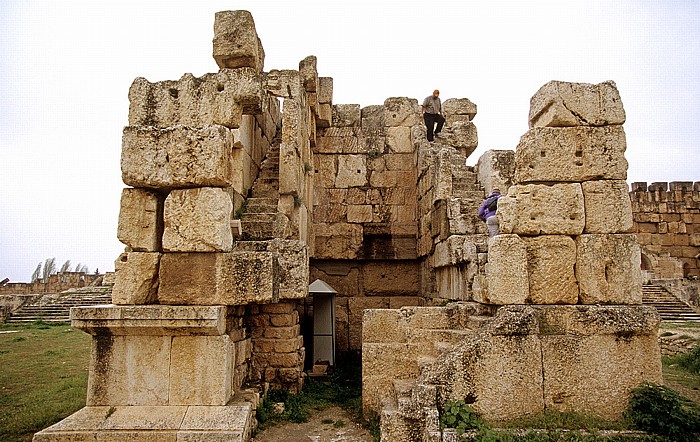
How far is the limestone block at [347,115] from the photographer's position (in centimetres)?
1177

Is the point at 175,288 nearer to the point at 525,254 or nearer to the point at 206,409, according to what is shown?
the point at 206,409

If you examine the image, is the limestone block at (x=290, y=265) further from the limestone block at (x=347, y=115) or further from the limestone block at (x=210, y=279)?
the limestone block at (x=347, y=115)

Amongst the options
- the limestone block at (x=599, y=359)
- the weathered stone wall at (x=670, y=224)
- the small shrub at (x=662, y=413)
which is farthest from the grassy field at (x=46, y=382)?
the weathered stone wall at (x=670, y=224)

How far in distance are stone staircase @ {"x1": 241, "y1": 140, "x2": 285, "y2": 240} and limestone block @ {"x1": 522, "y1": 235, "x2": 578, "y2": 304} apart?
3414 mm

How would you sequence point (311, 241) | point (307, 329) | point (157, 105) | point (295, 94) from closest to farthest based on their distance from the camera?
point (157, 105)
point (295, 94)
point (307, 329)
point (311, 241)

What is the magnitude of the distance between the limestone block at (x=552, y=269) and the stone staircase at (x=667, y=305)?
1166cm

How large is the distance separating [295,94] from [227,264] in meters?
4.22

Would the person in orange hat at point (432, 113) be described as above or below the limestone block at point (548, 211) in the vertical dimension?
above

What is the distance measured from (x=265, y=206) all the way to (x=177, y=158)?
219 centimetres

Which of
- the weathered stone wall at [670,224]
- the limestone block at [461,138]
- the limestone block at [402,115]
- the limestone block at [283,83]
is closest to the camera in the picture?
the limestone block at [283,83]

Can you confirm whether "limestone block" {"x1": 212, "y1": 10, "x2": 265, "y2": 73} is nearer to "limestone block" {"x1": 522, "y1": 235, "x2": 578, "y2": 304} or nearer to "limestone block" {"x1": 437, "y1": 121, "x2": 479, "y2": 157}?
"limestone block" {"x1": 522, "y1": 235, "x2": 578, "y2": 304}

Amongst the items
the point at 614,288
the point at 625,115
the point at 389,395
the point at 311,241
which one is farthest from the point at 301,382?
the point at 625,115

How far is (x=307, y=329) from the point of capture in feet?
32.8

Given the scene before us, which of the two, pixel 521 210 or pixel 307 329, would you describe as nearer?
pixel 521 210
